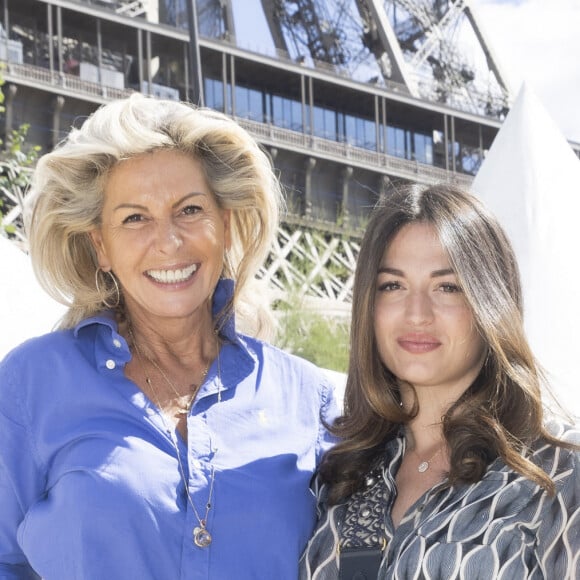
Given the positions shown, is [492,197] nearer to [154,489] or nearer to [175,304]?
[175,304]

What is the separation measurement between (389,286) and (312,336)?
46.2ft

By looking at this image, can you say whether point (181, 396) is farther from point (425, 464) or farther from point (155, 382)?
point (425, 464)

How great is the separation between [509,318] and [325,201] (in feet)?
111

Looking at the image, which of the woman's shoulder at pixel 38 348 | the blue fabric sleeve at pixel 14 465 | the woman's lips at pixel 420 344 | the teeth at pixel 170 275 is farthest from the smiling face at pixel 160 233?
the woman's lips at pixel 420 344

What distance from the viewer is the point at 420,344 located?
8.39ft

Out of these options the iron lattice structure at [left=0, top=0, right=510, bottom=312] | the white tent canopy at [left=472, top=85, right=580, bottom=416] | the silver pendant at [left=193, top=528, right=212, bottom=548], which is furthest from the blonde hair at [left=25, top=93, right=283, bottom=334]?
the iron lattice structure at [left=0, top=0, right=510, bottom=312]

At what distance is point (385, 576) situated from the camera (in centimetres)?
238

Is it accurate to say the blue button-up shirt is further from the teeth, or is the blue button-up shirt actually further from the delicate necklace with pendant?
the delicate necklace with pendant

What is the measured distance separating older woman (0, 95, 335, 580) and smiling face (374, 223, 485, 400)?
0.52 meters

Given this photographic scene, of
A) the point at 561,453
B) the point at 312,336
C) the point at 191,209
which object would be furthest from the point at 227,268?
the point at 312,336

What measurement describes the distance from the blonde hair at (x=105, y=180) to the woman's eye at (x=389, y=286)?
65 cm

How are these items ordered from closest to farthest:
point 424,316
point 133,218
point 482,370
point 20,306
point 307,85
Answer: point 424,316 < point 482,370 < point 133,218 < point 20,306 < point 307,85

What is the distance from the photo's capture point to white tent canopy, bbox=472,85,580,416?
427cm

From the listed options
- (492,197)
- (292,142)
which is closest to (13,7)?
(292,142)
